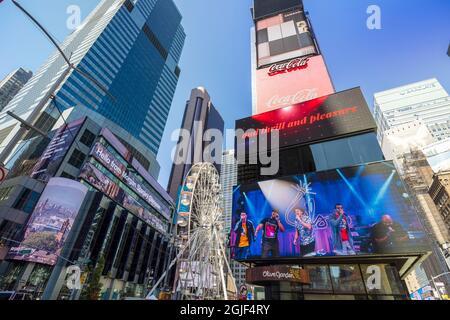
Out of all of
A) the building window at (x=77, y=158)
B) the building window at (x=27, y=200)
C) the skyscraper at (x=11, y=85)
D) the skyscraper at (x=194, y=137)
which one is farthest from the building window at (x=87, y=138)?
the skyscraper at (x=11, y=85)

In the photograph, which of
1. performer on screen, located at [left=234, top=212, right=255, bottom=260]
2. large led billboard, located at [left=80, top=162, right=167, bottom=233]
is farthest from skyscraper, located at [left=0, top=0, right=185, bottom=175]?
performer on screen, located at [left=234, top=212, right=255, bottom=260]

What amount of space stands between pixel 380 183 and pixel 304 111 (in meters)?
11.1

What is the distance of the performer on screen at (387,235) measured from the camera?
1469 centimetres

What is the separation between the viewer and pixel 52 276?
29656 millimetres

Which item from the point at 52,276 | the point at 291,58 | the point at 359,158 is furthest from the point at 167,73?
the point at 359,158

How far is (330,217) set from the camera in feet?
56.4

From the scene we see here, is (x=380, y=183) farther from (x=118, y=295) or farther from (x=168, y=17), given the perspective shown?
(x=168, y=17)

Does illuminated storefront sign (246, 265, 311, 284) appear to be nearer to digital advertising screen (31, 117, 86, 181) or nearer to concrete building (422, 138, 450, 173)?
digital advertising screen (31, 117, 86, 181)

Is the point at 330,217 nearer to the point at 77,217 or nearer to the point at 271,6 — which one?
the point at 77,217

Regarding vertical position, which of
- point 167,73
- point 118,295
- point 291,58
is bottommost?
point 118,295

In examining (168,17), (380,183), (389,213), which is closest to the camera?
(389,213)

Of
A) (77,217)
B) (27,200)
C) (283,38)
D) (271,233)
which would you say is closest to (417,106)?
(283,38)

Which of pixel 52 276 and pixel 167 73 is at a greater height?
pixel 167 73

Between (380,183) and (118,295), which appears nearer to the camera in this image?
(380,183)
